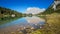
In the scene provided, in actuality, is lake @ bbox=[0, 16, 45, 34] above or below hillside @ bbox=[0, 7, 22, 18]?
below

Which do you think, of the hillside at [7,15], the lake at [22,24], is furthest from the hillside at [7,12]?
Result: the lake at [22,24]

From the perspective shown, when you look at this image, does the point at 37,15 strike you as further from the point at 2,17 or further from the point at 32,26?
the point at 2,17

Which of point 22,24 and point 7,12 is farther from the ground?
point 7,12

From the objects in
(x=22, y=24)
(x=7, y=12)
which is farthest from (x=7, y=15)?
(x=22, y=24)

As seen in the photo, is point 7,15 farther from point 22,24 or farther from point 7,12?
point 22,24

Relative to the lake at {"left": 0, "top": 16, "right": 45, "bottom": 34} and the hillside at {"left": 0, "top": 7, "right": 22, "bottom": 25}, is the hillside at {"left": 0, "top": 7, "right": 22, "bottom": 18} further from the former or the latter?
the lake at {"left": 0, "top": 16, "right": 45, "bottom": 34}

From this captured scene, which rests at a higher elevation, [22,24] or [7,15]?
[7,15]

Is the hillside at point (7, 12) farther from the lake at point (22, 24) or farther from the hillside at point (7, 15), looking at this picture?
the lake at point (22, 24)

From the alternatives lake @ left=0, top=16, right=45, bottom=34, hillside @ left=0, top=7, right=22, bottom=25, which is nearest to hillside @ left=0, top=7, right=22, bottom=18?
hillside @ left=0, top=7, right=22, bottom=25

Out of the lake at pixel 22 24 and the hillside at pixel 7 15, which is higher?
the hillside at pixel 7 15

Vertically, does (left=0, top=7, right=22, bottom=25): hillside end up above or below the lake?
above

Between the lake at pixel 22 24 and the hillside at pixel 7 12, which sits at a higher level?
the hillside at pixel 7 12

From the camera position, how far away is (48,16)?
241cm

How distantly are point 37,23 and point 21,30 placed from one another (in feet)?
1.28
